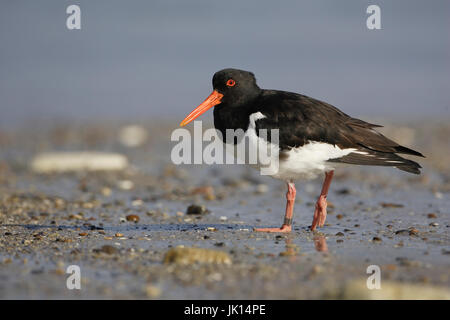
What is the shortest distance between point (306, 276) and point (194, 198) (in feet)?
14.0

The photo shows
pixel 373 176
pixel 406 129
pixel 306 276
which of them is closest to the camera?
pixel 306 276

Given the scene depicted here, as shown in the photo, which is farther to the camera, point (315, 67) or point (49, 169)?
point (315, 67)

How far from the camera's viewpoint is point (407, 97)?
1962cm

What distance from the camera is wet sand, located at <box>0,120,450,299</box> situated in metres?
4.33

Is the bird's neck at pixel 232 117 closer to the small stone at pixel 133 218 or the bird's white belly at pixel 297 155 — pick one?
the bird's white belly at pixel 297 155

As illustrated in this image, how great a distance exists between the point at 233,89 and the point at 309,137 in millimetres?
1063

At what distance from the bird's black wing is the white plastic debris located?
Answer: 5235mm

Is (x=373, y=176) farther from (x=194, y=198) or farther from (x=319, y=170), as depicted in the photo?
(x=319, y=170)

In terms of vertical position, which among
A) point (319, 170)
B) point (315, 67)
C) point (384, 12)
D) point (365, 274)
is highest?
point (384, 12)

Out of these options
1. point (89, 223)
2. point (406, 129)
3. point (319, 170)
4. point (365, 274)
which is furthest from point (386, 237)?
point (406, 129)

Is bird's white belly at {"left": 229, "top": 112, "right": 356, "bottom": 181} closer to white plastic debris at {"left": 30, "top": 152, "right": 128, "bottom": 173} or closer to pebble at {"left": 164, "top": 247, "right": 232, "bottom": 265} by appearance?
pebble at {"left": 164, "top": 247, "right": 232, "bottom": 265}

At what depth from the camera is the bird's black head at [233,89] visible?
254 inches

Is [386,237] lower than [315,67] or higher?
lower

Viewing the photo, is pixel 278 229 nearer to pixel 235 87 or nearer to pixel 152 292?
pixel 235 87
